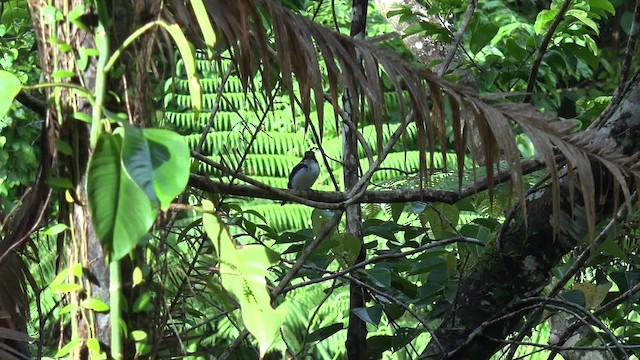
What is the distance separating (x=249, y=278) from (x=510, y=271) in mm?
1205

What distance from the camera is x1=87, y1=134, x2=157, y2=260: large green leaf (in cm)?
87

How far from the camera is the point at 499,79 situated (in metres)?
2.79

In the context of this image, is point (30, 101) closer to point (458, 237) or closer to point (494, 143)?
point (494, 143)

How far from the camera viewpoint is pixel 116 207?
88 centimetres

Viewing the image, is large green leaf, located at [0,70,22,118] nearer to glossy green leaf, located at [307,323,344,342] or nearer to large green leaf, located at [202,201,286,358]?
large green leaf, located at [202,201,286,358]

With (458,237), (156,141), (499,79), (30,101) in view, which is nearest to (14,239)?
(30,101)

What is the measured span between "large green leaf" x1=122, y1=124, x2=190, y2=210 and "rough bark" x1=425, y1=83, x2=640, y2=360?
1.31 metres

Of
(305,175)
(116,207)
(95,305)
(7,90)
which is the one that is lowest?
(305,175)

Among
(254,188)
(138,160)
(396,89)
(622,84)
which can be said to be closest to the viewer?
(138,160)

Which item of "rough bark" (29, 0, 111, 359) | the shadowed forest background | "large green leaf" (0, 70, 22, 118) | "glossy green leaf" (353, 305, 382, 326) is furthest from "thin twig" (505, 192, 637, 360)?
"large green leaf" (0, 70, 22, 118)

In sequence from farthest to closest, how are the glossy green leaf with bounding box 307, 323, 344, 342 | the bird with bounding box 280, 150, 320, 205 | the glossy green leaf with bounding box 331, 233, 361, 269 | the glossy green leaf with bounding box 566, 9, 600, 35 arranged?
the bird with bounding box 280, 150, 320, 205
the glossy green leaf with bounding box 566, 9, 600, 35
the glossy green leaf with bounding box 307, 323, 344, 342
the glossy green leaf with bounding box 331, 233, 361, 269

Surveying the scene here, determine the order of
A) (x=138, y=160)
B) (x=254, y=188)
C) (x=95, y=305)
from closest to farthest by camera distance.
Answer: (x=138, y=160)
(x=95, y=305)
(x=254, y=188)

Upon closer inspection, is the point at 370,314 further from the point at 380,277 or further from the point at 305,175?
the point at 305,175

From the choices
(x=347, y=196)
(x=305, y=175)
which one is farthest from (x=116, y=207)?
(x=305, y=175)
